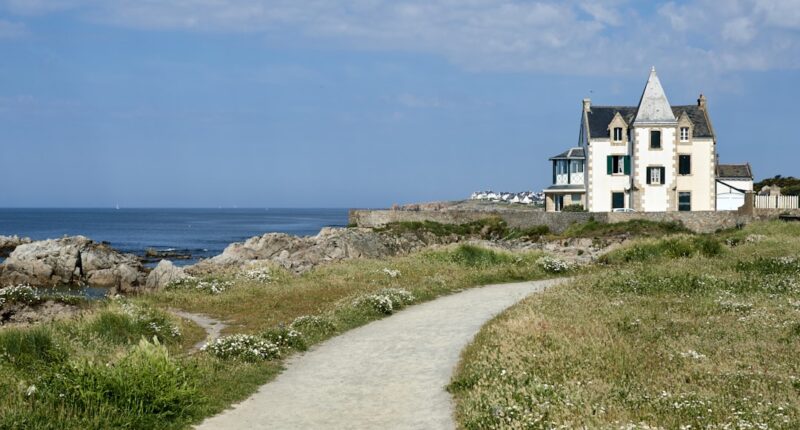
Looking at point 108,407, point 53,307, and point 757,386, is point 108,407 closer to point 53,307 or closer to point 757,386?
point 757,386

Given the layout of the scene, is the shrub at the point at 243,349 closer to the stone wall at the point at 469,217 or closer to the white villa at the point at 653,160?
the stone wall at the point at 469,217

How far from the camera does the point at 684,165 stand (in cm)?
6788

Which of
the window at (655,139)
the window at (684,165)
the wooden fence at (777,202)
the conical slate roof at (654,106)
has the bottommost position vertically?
the wooden fence at (777,202)

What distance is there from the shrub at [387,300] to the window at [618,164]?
47.7m

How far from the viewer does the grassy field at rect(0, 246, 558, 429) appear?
11.8 m

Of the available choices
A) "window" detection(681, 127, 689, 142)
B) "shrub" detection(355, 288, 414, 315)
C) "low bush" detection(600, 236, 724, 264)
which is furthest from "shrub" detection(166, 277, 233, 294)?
"window" detection(681, 127, 689, 142)

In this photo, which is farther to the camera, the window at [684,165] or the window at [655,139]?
the window at [684,165]

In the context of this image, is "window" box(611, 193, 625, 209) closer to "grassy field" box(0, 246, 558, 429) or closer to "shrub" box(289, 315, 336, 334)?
"grassy field" box(0, 246, 558, 429)

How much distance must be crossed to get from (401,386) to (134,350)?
467 centimetres

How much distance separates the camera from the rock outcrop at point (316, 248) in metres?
46.2

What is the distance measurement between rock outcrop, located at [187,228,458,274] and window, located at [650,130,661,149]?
18.7m

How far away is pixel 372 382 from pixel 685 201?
5965 cm

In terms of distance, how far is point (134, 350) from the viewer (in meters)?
13.3

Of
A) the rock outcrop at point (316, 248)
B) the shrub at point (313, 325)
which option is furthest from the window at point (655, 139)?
the shrub at point (313, 325)
